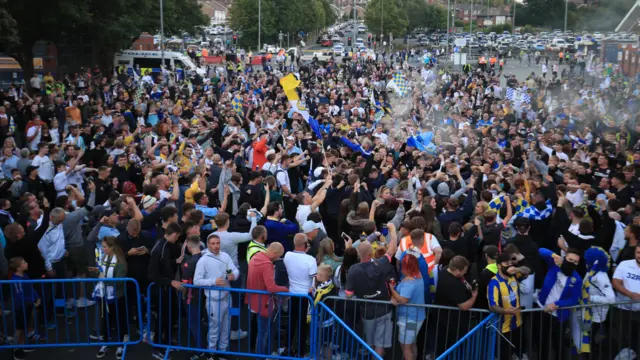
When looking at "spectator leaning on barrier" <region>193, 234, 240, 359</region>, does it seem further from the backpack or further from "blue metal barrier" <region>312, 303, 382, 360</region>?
the backpack

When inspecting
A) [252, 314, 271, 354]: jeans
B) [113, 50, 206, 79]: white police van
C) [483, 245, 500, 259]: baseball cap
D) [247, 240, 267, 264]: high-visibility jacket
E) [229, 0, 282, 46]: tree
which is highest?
[229, 0, 282, 46]: tree

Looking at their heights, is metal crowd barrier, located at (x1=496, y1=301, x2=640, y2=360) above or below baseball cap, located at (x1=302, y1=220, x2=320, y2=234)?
below

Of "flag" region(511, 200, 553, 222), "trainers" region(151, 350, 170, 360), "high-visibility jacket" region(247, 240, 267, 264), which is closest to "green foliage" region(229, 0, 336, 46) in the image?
"flag" region(511, 200, 553, 222)

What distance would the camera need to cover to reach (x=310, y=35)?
118 meters

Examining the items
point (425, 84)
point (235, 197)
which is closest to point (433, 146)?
point (235, 197)

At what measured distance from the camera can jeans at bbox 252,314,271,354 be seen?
717 centimetres

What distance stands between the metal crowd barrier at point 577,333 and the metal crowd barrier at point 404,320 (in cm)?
36

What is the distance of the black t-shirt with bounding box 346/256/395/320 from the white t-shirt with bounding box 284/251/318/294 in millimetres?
475

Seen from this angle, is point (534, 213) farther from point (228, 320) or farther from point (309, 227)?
point (228, 320)

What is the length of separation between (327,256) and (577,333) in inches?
106

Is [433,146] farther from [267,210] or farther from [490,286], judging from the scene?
[490,286]

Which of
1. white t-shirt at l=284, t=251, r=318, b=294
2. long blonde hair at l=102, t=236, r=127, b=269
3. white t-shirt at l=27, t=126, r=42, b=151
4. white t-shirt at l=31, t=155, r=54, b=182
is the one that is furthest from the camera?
white t-shirt at l=27, t=126, r=42, b=151

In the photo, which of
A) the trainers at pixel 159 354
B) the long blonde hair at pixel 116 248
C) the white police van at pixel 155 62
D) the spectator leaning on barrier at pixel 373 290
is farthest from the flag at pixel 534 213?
the white police van at pixel 155 62

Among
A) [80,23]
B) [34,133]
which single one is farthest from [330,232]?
[80,23]
